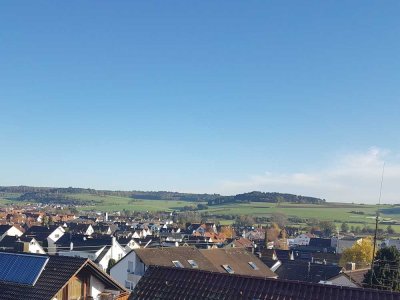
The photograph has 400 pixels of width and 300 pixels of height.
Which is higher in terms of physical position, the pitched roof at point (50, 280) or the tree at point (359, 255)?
the pitched roof at point (50, 280)

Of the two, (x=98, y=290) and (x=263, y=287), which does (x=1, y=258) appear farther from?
(x=263, y=287)

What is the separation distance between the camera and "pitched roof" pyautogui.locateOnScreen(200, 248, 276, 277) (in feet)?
132

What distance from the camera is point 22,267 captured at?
17844 millimetres

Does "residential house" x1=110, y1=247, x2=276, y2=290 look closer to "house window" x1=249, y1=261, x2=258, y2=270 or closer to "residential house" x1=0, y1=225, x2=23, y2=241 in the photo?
"house window" x1=249, y1=261, x2=258, y2=270

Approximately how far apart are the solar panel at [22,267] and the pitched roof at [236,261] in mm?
22611

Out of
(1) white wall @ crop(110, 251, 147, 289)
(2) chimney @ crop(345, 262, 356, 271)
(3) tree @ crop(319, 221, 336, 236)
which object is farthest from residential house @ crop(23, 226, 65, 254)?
(3) tree @ crop(319, 221, 336, 236)

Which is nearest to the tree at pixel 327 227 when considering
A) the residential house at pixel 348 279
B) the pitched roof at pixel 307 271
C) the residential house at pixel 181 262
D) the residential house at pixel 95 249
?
the residential house at pixel 95 249

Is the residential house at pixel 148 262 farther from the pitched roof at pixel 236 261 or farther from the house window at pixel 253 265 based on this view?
the house window at pixel 253 265

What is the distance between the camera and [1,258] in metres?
19.0

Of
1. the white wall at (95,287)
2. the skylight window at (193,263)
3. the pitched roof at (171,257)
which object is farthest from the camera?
the skylight window at (193,263)

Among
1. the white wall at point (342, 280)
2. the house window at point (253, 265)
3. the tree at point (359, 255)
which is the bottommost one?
the tree at point (359, 255)

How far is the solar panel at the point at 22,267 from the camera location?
17250 mm

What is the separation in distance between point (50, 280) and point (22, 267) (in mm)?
1627

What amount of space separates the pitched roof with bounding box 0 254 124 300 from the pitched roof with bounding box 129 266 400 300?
3336mm
